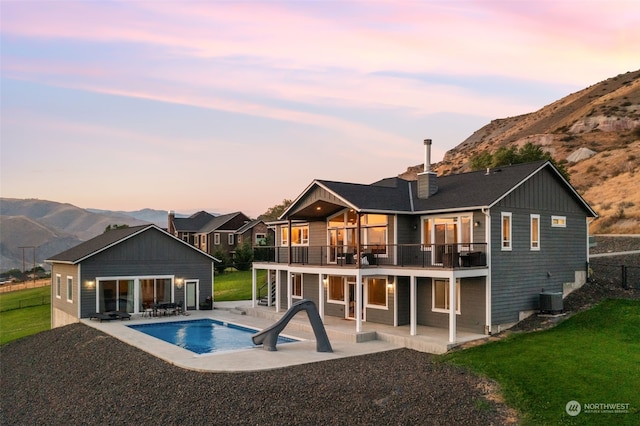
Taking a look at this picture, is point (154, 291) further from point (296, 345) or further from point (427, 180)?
point (427, 180)

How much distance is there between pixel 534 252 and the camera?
20906mm

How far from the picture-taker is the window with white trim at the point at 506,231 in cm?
1973

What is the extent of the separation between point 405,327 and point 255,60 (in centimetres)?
1662

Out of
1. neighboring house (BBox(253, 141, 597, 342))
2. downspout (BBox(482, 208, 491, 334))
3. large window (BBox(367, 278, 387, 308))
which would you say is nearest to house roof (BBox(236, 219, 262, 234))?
neighboring house (BBox(253, 141, 597, 342))

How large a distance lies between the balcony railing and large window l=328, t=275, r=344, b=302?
2.94 feet

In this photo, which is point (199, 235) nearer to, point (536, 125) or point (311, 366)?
point (311, 366)

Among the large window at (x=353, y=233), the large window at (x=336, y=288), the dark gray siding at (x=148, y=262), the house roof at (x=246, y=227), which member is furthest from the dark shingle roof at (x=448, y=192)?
the house roof at (x=246, y=227)

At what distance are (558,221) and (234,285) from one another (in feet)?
84.5

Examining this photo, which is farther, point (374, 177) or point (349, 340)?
point (374, 177)

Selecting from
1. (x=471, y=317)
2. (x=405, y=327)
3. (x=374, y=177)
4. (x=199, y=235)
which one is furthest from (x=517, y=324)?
(x=374, y=177)

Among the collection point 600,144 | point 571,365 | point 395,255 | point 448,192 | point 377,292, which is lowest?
point 571,365

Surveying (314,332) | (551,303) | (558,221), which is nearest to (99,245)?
(314,332)

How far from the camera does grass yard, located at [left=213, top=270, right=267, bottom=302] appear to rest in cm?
3613

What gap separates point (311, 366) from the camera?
15.8 metres
